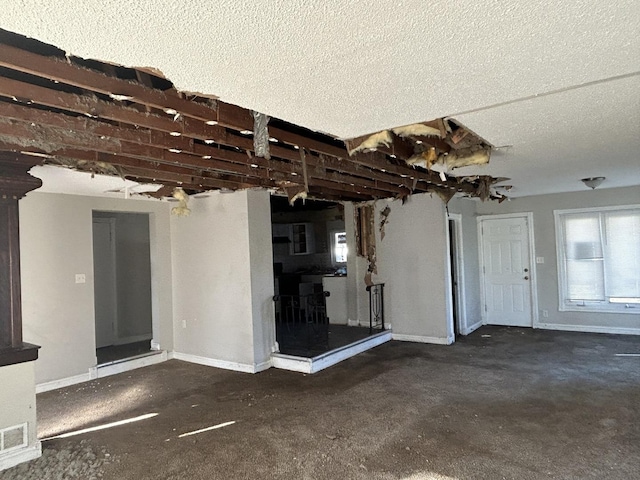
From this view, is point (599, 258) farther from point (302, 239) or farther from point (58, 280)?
point (58, 280)

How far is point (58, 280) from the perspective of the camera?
190 inches

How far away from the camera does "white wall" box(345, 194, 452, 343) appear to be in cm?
609

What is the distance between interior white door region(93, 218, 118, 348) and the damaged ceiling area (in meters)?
2.30

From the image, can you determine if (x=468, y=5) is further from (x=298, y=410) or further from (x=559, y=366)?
(x=559, y=366)

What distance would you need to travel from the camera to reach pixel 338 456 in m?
2.89

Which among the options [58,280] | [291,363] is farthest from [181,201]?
[291,363]

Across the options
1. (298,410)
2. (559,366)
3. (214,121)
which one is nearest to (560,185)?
(559,366)

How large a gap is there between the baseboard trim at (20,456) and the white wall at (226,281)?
7.71 feet

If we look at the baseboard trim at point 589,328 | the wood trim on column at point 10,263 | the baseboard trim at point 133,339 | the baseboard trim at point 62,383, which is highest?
the wood trim on column at point 10,263

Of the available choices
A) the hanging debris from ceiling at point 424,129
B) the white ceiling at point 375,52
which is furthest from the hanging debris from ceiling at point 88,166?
the hanging debris from ceiling at point 424,129

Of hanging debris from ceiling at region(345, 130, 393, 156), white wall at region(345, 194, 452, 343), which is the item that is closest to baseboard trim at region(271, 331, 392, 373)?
white wall at region(345, 194, 452, 343)

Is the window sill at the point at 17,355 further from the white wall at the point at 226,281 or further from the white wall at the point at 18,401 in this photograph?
the white wall at the point at 226,281

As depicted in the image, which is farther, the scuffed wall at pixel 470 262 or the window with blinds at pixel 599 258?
the scuffed wall at pixel 470 262

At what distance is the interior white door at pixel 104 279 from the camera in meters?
6.34
